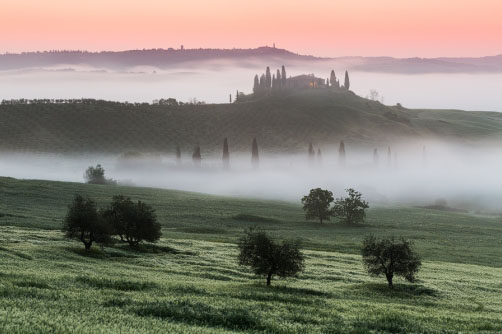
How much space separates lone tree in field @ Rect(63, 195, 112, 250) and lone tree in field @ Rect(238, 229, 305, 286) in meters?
20.5

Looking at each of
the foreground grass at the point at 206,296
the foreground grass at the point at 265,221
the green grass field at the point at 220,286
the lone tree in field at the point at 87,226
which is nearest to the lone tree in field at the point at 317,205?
the foreground grass at the point at 265,221

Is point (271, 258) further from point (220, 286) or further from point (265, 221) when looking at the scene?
point (265, 221)

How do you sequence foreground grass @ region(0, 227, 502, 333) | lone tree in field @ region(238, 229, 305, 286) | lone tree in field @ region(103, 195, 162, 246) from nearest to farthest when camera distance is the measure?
foreground grass @ region(0, 227, 502, 333)
lone tree in field @ region(238, 229, 305, 286)
lone tree in field @ region(103, 195, 162, 246)

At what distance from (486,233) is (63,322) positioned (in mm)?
118614

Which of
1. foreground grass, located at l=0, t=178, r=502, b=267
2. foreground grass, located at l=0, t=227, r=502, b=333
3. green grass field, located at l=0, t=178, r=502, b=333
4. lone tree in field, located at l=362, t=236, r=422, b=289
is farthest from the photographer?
foreground grass, located at l=0, t=178, r=502, b=267

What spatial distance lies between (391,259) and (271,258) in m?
13.3

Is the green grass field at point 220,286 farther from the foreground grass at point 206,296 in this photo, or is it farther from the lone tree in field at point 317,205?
the lone tree in field at point 317,205

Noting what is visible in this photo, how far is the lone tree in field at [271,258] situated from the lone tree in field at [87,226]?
A: 2051 centimetres

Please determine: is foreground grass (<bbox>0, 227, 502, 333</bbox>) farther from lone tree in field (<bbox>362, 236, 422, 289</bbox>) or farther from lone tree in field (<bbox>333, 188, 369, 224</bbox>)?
lone tree in field (<bbox>333, 188, 369, 224</bbox>)

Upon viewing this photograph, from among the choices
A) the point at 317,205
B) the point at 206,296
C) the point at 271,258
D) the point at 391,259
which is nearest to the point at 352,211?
the point at 317,205

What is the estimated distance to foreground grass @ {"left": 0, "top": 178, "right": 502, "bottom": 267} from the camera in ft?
341

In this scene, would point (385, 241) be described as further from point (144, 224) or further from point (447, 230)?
point (447, 230)

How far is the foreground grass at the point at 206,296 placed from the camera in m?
32.2

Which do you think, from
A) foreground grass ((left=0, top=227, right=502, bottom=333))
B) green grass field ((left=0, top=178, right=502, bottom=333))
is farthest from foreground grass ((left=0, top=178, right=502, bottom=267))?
foreground grass ((left=0, top=227, right=502, bottom=333))
